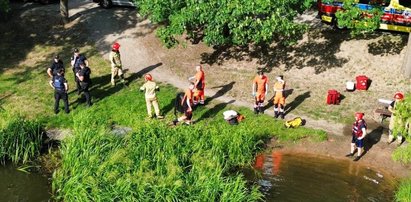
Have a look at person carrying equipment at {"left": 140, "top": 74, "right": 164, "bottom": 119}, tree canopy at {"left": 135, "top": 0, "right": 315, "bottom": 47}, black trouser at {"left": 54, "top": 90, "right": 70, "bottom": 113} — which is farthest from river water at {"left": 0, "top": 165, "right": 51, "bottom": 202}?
tree canopy at {"left": 135, "top": 0, "right": 315, "bottom": 47}

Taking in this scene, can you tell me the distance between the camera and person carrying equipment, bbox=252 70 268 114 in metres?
18.5

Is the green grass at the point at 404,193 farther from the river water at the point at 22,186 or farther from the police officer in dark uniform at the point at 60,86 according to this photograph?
the police officer in dark uniform at the point at 60,86

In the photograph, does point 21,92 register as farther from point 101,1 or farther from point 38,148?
point 101,1

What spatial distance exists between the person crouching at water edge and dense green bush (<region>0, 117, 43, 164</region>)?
9.45 m

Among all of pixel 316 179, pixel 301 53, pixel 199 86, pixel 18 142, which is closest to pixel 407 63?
pixel 301 53

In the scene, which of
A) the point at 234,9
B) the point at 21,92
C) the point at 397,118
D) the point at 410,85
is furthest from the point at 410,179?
the point at 21,92

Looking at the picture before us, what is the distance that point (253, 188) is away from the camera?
1442 centimetres

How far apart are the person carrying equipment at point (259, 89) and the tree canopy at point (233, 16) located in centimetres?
228

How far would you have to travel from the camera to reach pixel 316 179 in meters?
15.9

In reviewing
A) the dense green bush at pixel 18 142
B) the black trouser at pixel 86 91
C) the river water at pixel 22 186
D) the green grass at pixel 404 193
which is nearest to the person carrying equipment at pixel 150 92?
the black trouser at pixel 86 91

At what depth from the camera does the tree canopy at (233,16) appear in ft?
65.9

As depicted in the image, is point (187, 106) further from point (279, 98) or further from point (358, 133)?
point (358, 133)

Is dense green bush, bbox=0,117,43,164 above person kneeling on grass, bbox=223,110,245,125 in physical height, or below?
above

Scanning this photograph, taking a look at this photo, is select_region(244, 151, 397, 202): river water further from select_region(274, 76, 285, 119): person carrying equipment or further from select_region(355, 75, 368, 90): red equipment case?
select_region(355, 75, 368, 90): red equipment case
